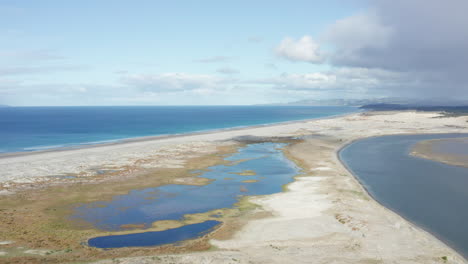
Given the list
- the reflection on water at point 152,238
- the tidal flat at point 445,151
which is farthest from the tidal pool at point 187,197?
the tidal flat at point 445,151

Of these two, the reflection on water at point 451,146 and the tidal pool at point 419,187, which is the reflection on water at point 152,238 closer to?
the tidal pool at point 419,187

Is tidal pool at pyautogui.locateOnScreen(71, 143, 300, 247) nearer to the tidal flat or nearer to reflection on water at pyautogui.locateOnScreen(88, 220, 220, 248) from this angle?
reflection on water at pyautogui.locateOnScreen(88, 220, 220, 248)

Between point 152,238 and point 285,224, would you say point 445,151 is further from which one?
point 152,238

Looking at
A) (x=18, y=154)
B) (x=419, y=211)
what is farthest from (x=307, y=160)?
(x=18, y=154)

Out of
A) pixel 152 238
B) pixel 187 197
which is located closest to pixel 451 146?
pixel 187 197

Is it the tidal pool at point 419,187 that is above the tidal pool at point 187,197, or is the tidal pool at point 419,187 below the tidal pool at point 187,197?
below

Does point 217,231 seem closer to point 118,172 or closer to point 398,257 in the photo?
point 398,257
